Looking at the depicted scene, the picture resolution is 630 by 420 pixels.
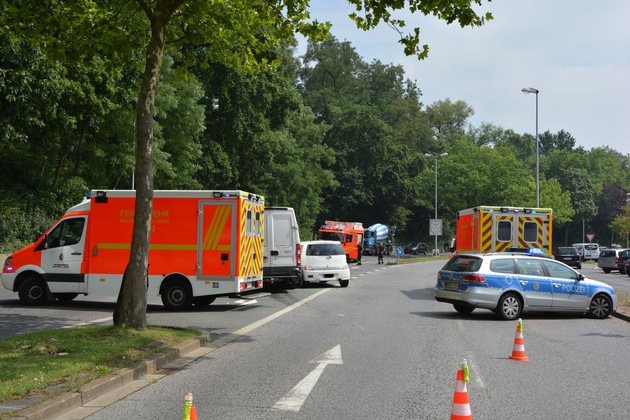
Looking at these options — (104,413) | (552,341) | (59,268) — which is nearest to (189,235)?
(59,268)

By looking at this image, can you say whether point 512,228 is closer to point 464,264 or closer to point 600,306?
point 600,306

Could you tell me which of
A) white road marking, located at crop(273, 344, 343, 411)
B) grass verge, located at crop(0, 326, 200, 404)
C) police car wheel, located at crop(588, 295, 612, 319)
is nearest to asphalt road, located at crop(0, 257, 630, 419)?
white road marking, located at crop(273, 344, 343, 411)

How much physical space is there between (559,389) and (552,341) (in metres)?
4.67

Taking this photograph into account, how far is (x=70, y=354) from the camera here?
9477mm

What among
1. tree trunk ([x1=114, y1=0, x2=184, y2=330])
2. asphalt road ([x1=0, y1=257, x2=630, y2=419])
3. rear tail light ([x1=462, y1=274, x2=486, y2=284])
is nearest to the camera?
asphalt road ([x1=0, y1=257, x2=630, y2=419])

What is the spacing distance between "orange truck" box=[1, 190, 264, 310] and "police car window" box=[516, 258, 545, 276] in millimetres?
6378

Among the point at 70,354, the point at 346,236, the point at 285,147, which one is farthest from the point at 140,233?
Result: the point at 285,147

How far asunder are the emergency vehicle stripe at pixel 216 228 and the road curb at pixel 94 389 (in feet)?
19.0

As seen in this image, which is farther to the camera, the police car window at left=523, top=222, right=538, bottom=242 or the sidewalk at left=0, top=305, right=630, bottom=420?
the police car window at left=523, top=222, right=538, bottom=242

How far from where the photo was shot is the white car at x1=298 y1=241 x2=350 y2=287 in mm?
25812

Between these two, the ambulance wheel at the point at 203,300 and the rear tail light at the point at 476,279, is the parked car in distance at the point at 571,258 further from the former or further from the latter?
the ambulance wheel at the point at 203,300

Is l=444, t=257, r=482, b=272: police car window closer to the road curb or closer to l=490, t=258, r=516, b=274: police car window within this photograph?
l=490, t=258, r=516, b=274: police car window

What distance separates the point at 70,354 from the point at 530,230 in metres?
16.8

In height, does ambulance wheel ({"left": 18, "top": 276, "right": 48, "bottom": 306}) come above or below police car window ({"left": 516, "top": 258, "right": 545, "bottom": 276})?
below
